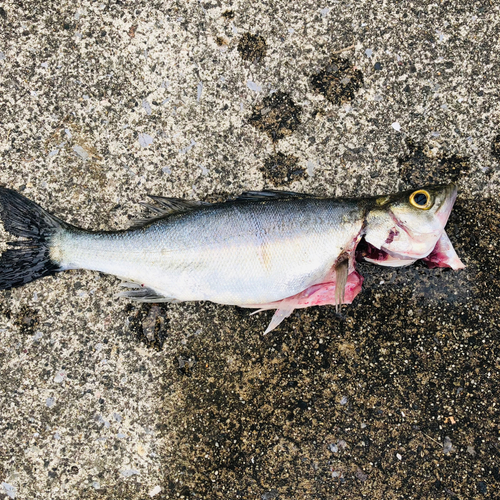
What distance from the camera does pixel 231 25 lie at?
3.46m

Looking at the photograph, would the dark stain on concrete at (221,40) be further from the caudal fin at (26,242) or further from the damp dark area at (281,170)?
the caudal fin at (26,242)

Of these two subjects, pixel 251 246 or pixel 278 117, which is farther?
pixel 278 117

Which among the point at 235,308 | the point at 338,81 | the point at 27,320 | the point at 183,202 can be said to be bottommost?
the point at 27,320

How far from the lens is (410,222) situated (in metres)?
2.90

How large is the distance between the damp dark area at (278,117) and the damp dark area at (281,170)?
174 millimetres

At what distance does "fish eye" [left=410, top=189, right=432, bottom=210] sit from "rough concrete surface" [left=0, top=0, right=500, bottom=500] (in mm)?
535

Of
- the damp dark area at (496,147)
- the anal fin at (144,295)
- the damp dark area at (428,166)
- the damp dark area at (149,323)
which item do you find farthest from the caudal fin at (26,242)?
the damp dark area at (496,147)

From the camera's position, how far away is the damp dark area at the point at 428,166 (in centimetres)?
341

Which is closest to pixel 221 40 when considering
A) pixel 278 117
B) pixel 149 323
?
pixel 278 117

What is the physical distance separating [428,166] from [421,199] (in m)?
0.69

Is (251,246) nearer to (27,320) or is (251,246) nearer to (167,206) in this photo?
(167,206)

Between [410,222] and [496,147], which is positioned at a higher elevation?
[496,147]

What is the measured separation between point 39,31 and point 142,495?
4.07 meters

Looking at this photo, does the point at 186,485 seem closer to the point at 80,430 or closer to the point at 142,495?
the point at 142,495
